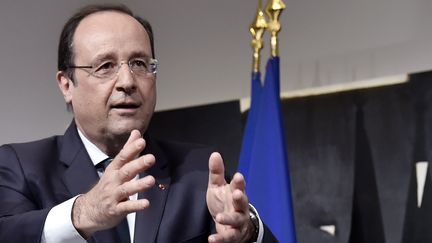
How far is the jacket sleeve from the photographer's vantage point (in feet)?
5.16

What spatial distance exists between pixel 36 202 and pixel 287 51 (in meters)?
1.98

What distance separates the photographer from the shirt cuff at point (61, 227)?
4.95ft

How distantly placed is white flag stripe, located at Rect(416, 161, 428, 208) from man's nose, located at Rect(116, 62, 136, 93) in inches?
62.4

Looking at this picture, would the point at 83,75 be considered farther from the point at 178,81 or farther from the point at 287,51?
the point at 178,81

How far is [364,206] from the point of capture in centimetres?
306

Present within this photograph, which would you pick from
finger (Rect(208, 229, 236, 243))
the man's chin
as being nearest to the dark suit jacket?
the man's chin

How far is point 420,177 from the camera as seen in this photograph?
2.95 meters

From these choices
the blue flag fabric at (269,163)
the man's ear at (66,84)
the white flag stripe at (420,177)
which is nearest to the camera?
the man's ear at (66,84)

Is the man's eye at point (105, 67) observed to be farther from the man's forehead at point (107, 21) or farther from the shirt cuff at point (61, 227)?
the shirt cuff at point (61, 227)

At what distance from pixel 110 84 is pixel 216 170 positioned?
47 cm

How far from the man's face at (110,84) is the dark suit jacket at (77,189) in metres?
0.08

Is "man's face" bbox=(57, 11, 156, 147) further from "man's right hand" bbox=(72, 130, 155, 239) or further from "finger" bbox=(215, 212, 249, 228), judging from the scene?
"finger" bbox=(215, 212, 249, 228)

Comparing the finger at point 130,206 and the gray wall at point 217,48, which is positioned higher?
the gray wall at point 217,48

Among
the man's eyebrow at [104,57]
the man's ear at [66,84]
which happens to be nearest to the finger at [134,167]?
the man's eyebrow at [104,57]
